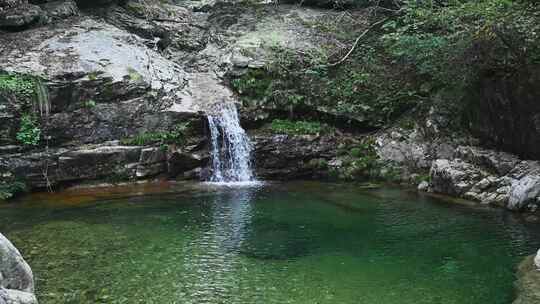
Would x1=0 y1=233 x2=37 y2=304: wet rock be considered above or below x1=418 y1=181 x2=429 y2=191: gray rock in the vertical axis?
above

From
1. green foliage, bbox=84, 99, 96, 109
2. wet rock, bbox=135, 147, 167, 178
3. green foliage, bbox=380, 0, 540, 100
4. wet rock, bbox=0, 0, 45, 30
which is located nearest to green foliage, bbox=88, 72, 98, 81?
green foliage, bbox=84, 99, 96, 109

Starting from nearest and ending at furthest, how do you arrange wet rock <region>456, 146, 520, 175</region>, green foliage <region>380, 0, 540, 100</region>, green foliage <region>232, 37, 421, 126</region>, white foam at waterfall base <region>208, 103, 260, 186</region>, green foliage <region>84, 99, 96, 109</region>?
green foliage <region>380, 0, 540, 100</region>
wet rock <region>456, 146, 520, 175</region>
green foliage <region>84, 99, 96, 109</region>
white foam at waterfall base <region>208, 103, 260, 186</region>
green foliage <region>232, 37, 421, 126</region>

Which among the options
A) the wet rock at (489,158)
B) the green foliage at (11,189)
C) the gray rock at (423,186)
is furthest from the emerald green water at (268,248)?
the wet rock at (489,158)

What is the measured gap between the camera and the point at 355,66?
61.2 ft

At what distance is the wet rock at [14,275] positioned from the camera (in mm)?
5117

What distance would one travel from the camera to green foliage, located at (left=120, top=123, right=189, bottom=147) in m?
15.9

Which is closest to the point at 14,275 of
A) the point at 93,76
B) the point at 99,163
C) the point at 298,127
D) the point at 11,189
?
the point at 11,189

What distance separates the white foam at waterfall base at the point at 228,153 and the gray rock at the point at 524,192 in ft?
25.2

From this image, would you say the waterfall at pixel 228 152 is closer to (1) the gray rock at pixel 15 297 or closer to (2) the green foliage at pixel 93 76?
(2) the green foliage at pixel 93 76

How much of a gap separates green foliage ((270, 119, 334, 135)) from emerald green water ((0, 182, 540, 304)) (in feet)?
11.2

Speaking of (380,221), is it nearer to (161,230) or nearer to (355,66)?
(161,230)

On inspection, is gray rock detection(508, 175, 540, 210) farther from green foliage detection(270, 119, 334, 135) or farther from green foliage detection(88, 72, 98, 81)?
green foliage detection(88, 72, 98, 81)

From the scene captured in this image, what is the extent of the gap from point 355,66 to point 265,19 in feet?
17.8

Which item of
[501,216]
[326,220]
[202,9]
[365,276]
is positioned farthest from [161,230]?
[202,9]
